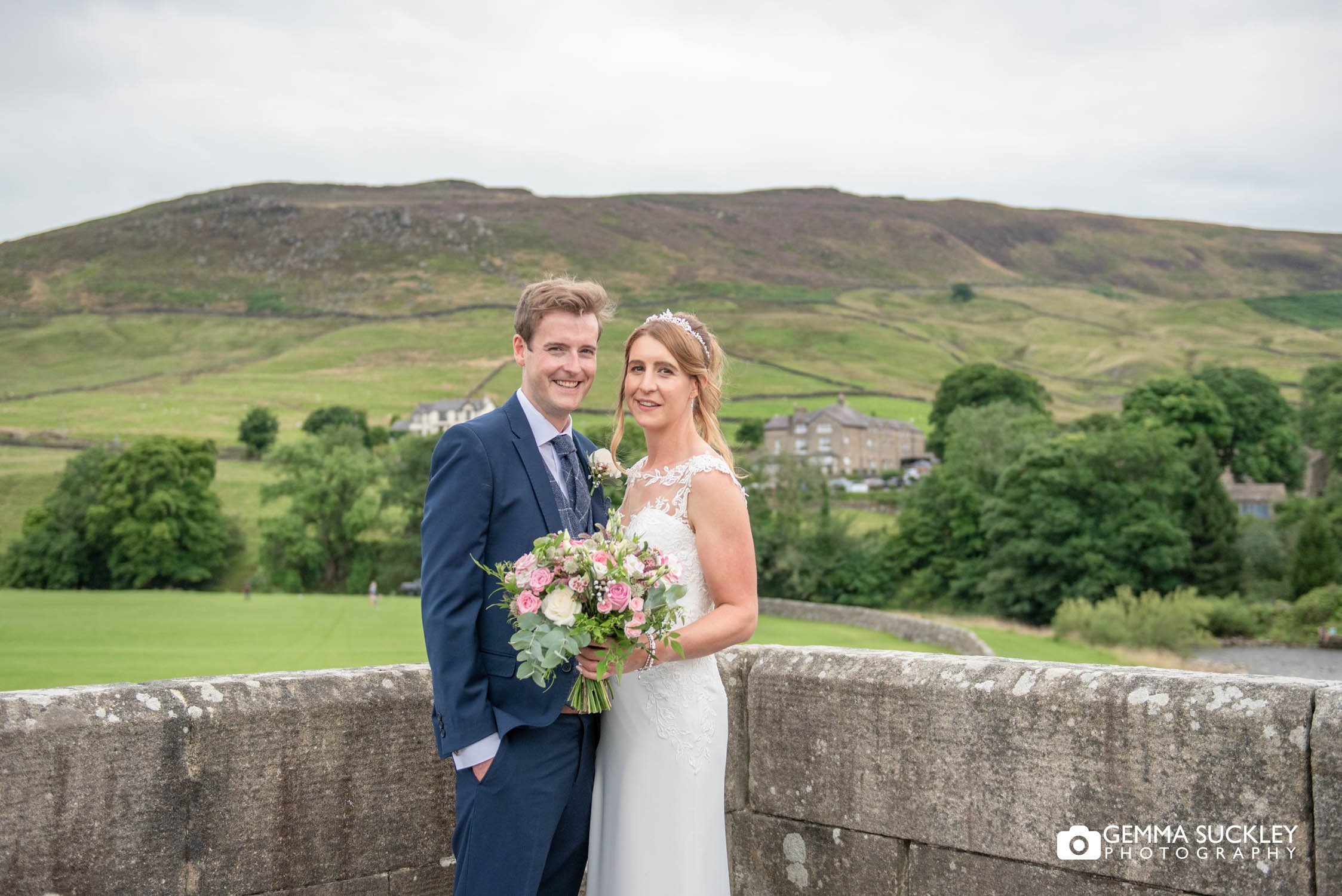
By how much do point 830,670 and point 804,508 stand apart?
58310 mm

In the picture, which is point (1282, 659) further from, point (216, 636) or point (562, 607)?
point (562, 607)

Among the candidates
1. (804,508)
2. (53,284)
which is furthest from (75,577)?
(53,284)

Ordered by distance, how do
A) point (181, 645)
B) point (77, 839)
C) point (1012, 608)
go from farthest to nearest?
1. point (1012, 608)
2. point (181, 645)
3. point (77, 839)

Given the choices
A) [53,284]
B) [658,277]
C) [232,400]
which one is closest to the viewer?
[232,400]

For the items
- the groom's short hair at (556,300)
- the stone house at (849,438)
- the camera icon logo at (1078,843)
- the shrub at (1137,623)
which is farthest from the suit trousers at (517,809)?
the stone house at (849,438)

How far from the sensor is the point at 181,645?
2955 cm

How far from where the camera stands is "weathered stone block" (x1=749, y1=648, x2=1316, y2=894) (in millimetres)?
3229

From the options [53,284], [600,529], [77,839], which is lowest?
[77,839]

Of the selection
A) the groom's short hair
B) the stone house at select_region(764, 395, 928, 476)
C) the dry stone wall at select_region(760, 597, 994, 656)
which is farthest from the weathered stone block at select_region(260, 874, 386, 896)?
the stone house at select_region(764, 395, 928, 476)

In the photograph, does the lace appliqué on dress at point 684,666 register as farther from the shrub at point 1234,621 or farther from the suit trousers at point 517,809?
the shrub at point 1234,621

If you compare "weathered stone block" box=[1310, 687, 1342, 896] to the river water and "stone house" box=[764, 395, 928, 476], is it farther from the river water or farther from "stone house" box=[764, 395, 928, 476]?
"stone house" box=[764, 395, 928, 476]

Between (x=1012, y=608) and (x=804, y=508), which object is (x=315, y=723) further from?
(x=804, y=508)

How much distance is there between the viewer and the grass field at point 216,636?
24391 millimetres

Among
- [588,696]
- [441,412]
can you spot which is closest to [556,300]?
[588,696]
